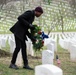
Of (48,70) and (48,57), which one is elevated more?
(48,70)

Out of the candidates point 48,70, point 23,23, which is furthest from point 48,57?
point 48,70

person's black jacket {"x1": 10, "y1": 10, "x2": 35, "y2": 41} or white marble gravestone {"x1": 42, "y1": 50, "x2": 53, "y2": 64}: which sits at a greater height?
person's black jacket {"x1": 10, "y1": 10, "x2": 35, "y2": 41}

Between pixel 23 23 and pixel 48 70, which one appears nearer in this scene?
pixel 48 70

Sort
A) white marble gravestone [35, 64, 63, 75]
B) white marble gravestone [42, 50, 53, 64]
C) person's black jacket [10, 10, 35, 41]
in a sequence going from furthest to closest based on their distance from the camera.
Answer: person's black jacket [10, 10, 35, 41]
white marble gravestone [42, 50, 53, 64]
white marble gravestone [35, 64, 63, 75]

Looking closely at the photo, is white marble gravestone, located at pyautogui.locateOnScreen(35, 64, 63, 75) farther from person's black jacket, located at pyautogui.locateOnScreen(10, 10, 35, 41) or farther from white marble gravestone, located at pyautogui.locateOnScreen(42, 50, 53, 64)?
person's black jacket, located at pyautogui.locateOnScreen(10, 10, 35, 41)

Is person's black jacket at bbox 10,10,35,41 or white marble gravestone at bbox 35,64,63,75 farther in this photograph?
person's black jacket at bbox 10,10,35,41

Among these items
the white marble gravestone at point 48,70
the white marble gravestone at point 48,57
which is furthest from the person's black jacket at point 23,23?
the white marble gravestone at point 48,70

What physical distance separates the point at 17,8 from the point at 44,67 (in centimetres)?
2187

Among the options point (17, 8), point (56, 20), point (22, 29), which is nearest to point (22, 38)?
point (22, 29)

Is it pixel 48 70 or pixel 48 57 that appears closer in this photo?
pixel 48 70

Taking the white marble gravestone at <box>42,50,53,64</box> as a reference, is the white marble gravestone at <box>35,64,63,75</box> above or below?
above

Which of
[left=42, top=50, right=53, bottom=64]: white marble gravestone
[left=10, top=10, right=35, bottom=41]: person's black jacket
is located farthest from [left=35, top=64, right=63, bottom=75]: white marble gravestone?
[left=10, top=10, right=35, bottom=41]: person's black jacket

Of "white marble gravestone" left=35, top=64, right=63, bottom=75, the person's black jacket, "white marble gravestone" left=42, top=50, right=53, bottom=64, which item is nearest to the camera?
"white marble gravestone" left=35, top=64, right=63, bottom=75

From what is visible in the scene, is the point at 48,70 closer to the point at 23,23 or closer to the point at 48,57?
the point at 48,57
